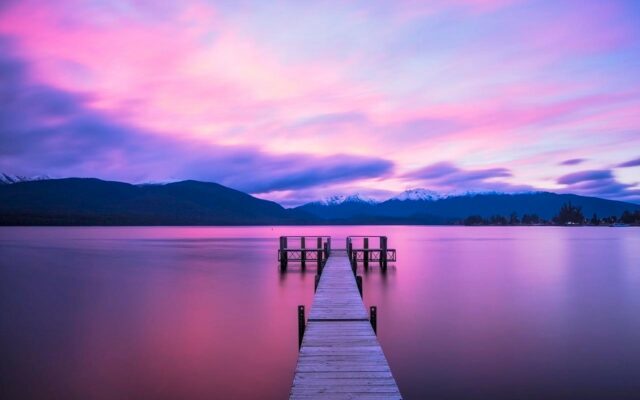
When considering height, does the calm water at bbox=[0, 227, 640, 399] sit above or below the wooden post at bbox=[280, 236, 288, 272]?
below

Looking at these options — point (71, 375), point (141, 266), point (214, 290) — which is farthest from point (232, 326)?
point (141, 266)

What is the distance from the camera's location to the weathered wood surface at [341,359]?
26.3 feet

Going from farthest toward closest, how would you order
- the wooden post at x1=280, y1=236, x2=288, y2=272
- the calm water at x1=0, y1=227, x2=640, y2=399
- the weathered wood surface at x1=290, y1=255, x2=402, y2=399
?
the wooden post at x1=280, y1=236, x2=288, y2=272 < the calm water at x1=0, y1=227, x2=640, y2=399 < the weathered wood surface at x1=290, y1=255, x2=402, y2=399

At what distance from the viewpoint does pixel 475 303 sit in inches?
993

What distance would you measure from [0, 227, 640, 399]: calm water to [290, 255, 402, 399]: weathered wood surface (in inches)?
88.4

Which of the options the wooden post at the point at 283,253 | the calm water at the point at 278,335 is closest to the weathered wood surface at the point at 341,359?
the calm water at the point at 278,335

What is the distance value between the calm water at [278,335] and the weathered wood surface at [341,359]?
7.37 ft

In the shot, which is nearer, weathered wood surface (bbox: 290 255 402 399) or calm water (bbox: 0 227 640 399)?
weathered wood surface (bbox: 290 255 402 399)

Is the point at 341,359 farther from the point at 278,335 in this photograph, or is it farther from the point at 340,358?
the point at 278,335

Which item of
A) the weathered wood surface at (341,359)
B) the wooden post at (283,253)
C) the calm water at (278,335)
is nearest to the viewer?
the weathered wood surface at (341,359)

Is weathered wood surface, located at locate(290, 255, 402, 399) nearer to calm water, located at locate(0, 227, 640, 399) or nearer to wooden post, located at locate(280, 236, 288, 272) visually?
calm water, located at locate(0, 227, 640, 399)

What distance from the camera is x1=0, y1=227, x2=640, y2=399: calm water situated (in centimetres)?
1302

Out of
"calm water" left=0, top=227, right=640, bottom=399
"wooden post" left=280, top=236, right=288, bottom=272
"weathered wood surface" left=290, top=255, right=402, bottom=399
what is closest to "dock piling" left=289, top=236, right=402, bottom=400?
"weathered wood surface" left=290, top=255, right=402, bottom=399

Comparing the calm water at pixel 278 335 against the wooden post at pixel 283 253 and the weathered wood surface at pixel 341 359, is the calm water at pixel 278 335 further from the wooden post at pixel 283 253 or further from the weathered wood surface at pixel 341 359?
the wooden post at pixel 283 253
